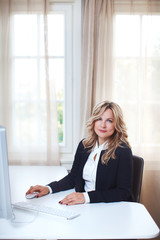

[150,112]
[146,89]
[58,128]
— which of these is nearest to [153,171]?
[150,112]

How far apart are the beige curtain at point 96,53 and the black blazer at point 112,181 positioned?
0.86 metres

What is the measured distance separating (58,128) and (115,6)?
1283mm

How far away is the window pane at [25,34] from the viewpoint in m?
2.66

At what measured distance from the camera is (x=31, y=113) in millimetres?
2719

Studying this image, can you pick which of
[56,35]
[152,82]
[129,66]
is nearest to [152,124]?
[152,82]

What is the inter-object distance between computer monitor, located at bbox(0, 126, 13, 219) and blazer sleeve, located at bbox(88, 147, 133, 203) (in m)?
0.50

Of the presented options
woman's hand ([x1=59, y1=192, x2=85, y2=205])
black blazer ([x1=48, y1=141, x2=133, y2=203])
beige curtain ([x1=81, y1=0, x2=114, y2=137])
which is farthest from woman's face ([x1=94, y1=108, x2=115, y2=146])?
beige curtain ([x1=81, y1=0, x2=114, y2=137])

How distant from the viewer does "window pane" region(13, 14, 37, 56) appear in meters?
2.66

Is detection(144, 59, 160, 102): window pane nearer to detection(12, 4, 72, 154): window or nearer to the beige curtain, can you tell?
the beige curtain

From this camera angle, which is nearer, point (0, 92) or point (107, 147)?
point (107, 147)

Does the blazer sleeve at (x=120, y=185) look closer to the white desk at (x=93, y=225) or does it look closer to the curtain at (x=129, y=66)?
the white desk at (x=93, y=225)

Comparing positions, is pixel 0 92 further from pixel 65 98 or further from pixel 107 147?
pixel 107 147

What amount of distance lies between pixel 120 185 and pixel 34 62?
4.95ft

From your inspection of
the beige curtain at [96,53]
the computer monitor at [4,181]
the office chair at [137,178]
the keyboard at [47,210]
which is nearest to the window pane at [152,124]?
the beige curtain at [96,53]
